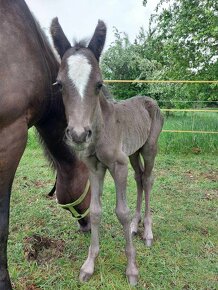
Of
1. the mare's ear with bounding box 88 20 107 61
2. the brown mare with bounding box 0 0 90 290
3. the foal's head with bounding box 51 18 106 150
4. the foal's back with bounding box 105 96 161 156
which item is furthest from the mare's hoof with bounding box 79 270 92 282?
the mare's ear with bounding box 88 20 107 61

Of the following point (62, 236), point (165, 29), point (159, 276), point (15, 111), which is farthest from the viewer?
point (165, 29)

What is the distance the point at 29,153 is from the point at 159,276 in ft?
16.0

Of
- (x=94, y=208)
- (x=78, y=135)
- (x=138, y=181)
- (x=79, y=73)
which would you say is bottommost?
(x=138, y=181)

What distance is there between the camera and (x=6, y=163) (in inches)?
78.7

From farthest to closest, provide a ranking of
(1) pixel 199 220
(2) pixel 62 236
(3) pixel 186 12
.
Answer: (3) pixel 186 12, (1) pixel 199 220, (2) pixel 62 236

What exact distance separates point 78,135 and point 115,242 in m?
1.58

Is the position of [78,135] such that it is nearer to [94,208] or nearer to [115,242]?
[94,208]

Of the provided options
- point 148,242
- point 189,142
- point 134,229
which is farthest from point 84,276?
point 189,142

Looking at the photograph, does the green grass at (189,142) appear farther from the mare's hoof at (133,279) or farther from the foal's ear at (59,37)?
the foal's ear at (59,37)

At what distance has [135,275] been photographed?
2.41 meters

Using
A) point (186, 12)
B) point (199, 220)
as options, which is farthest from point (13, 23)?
Answer: point (186, 12)

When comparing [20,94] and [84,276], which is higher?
[20,94]

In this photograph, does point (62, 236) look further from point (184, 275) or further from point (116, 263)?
point (184, 275)

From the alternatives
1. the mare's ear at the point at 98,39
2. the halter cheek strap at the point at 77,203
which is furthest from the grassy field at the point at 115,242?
the mare's ear at the point at 98,39
